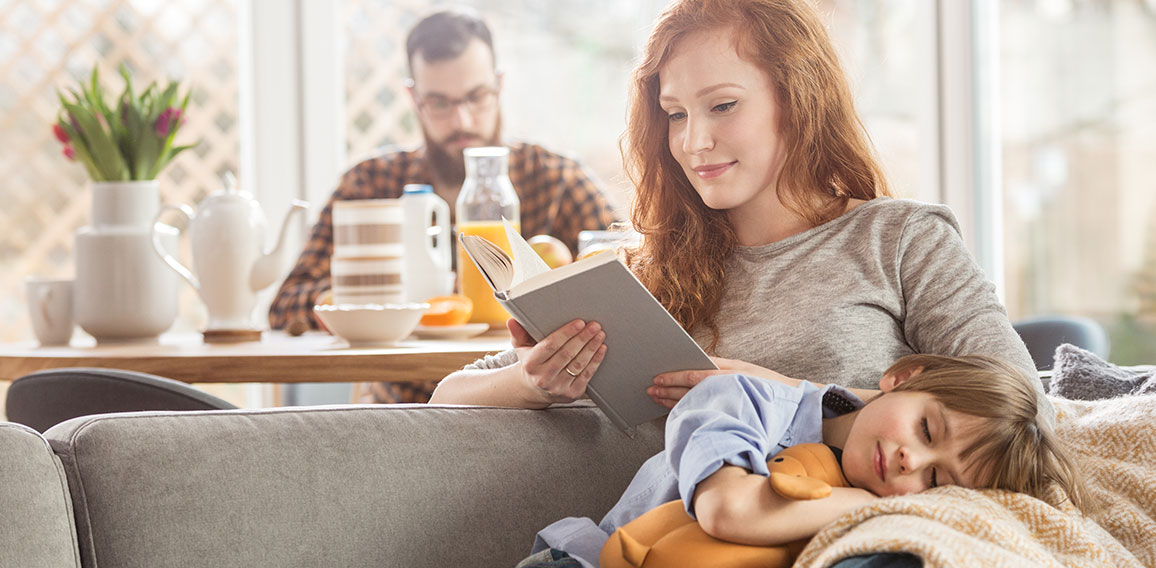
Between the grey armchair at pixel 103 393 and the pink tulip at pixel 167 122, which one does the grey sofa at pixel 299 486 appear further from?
the pink tulip at pixel 167 122

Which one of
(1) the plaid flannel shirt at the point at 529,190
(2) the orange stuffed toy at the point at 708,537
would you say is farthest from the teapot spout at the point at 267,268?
(2) the orange stuffed toy at the point at 708,537

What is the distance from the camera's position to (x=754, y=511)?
0.96m

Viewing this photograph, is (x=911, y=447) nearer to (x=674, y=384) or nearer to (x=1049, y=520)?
(x=1049, y=520)

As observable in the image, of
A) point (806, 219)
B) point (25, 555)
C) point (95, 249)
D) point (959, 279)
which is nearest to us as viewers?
point (25, 555)

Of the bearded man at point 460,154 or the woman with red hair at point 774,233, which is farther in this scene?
the bearded man at point 460,154

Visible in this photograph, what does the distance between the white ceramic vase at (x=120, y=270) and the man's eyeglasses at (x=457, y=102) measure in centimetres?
86

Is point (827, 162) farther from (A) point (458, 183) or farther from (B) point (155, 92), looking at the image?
(A) point (458, 183)

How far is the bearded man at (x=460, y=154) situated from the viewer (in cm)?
263

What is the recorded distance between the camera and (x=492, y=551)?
46.1 inches

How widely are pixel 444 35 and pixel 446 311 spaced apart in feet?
3.20

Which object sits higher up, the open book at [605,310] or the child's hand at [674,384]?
the open book at [605,310]

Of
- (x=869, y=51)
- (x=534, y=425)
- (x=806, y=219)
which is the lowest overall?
(x=534, y=425)

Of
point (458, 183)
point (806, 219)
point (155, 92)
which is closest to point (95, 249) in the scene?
point (155, 92)

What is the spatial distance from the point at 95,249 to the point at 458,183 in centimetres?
98
